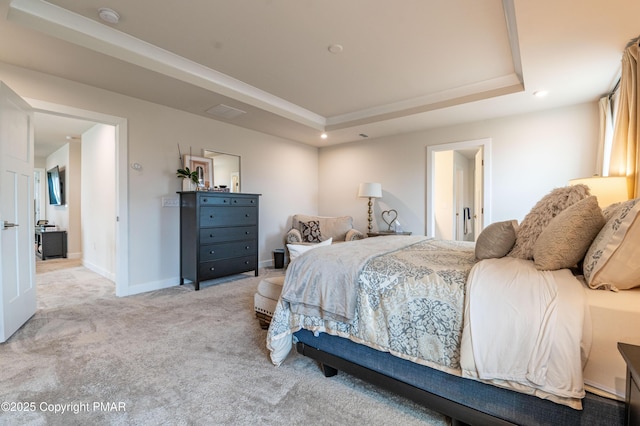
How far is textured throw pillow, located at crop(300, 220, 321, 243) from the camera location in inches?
194

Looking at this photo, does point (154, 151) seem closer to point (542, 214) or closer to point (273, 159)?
point (273, 159)

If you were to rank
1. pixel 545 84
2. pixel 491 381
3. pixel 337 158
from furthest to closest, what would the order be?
pixel 337 158 < pixel 545 84 < pixel 491 381

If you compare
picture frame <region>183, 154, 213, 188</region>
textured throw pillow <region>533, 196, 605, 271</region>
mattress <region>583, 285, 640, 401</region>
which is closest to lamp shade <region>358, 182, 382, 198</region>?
picture frame <region>183, 154, 213, 188</region>

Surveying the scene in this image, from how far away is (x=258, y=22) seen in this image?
2.33 meters

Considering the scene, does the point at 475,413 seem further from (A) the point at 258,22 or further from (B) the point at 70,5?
(B) the point at 70,5

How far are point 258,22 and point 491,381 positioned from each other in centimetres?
280

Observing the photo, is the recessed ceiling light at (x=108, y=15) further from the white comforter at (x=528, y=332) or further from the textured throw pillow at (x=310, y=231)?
the textured throw pillow at (x=310, y=231)

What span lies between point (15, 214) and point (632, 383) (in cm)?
398

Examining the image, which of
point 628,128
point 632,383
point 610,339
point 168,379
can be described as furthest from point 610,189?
point 168,379

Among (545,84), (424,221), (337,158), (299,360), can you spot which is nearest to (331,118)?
(337,158)

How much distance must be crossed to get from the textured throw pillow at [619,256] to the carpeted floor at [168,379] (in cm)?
99

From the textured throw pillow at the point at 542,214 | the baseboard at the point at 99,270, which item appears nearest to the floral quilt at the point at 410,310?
the textured throw pillow at the point at 542,214

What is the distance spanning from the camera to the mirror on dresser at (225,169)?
430 centimetres

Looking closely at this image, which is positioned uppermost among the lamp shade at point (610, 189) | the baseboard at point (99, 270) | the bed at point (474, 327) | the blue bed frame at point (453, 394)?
the lamp shade at point (610, 189)
